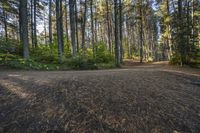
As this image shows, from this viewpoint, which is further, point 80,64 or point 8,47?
point 8,47

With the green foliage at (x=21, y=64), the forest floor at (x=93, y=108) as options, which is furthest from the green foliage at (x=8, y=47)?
the forest floor at (x=93, y=108)

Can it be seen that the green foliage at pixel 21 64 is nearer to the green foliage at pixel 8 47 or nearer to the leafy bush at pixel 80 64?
the leafy bush at pixel 80 64

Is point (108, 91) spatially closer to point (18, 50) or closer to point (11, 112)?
point (11, 112)

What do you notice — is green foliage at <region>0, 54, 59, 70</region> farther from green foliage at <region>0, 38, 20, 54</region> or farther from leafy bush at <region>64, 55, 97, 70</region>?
green foliage at <region>0, 38, 20, 54</region>

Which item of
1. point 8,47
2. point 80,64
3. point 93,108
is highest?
point 8,47

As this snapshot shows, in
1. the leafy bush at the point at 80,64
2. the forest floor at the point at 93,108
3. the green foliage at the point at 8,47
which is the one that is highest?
the green foliage at the point at 8,47

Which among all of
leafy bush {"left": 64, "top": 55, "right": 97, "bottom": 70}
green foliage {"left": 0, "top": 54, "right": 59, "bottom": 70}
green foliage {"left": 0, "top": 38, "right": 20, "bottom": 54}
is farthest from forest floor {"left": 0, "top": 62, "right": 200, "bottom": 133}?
green foliage {"left": 0, "top": 38, "right": 20, "bottom": 54}

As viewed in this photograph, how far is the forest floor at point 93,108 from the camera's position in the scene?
482 cm

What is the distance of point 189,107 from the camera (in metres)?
6.07

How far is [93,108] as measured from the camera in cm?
540

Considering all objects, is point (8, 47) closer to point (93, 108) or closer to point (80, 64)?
point (80, 64)

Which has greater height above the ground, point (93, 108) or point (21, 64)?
point (21, 64)

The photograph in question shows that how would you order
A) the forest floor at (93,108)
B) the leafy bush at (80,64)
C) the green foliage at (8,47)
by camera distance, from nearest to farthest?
1. the forest floor at (93,108)
2. the leafy bush at (80,64)
3. the green foliage at (8,47)

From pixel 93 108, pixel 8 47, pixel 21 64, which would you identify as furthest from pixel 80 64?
pixel 93 108
